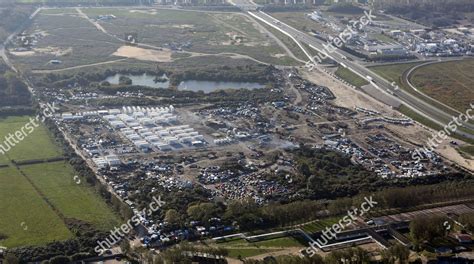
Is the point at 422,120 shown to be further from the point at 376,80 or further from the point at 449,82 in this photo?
the point at 449,82

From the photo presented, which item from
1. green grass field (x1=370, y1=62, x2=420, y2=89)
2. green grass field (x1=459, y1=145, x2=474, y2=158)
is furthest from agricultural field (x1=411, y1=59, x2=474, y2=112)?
green grass field (x1=459, y1=145, x2=474, y2=158)

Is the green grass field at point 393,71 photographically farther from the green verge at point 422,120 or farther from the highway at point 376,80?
the green verge at point 422,120

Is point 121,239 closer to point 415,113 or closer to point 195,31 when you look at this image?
point 415,113

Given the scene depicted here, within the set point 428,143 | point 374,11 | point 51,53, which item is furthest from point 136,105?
point 374,11

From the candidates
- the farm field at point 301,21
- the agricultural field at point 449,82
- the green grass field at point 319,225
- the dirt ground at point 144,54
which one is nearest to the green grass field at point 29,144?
the green grass field at point 319,225

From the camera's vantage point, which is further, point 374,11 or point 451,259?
point 374,11
